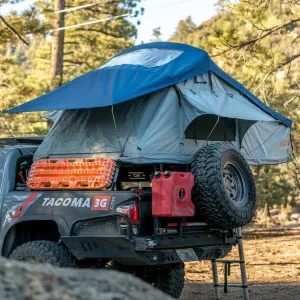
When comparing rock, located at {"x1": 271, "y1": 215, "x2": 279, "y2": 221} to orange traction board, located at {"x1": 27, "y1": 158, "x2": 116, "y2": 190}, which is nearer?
orange traction board, located at {"x1": 27, "y1": 158, "x2": 116, "y2": 190}

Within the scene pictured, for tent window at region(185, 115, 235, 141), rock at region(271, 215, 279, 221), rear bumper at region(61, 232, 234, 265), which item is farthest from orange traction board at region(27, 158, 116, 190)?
rock at region(271, 215, 279, 221)

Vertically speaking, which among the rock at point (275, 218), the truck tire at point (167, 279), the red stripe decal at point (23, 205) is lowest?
the rock at point (275, 218)

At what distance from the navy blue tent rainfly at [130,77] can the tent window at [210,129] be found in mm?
515

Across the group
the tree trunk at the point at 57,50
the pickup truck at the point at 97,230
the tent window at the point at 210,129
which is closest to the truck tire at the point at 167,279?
the pickup truck at the point at 97,230

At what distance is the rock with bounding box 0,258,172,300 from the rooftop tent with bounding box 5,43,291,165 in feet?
16.9

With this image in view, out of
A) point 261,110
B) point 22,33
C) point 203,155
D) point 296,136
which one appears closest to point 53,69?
point 22,33

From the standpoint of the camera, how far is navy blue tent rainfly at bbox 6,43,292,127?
23.8 ft

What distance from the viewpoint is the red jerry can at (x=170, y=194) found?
6.43 metres

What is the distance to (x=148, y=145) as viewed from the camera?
7273 mm

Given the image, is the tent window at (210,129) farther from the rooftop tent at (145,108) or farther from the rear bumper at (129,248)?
the rear bumper at (129,248)

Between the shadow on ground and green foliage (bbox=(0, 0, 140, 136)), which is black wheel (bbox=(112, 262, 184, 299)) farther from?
green foliage (bbox=(0, 0, 140, 136))

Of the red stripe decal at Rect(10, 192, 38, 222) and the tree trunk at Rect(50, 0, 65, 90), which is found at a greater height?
the tree trunk at Rect(50, 0, 65, 90)

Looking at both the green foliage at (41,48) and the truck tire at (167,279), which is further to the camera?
the green foliage at (41,48)

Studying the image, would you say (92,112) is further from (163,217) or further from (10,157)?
(163,217)
